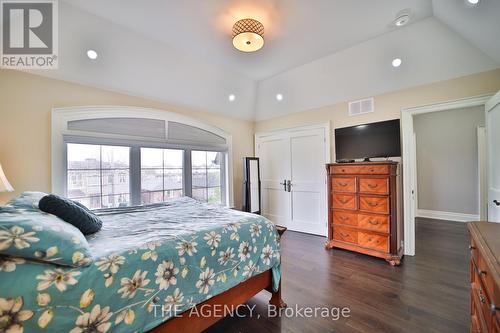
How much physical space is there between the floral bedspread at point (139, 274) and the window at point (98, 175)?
1133mm

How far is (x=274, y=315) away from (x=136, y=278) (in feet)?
4.32

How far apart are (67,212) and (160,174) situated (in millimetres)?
2172

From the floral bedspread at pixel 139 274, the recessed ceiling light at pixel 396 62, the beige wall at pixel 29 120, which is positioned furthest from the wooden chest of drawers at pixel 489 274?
the beige wall at pixel 29 120

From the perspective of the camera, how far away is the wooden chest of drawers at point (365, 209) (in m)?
2.81

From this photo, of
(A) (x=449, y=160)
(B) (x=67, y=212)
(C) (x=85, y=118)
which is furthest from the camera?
(A) (x=449, y=160)

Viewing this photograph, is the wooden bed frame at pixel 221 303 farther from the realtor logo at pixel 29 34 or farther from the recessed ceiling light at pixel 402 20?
the recessed ceiling light at pixel 402 20

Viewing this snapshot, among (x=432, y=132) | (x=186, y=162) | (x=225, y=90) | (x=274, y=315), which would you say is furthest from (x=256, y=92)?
(x=432, y=132)

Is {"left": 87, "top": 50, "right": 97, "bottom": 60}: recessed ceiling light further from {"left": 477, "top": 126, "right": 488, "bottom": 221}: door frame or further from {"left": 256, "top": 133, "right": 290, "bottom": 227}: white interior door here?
{"left": 477, "top": 126, "right": 488, "bottom": 221}: door frame

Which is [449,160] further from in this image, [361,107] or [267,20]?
[267,20]

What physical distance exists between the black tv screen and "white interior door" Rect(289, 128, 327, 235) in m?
0.41

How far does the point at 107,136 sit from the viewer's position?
9.45 ft

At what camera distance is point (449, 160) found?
491cm

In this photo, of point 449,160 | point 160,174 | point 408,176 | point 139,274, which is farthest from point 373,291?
point 449,160

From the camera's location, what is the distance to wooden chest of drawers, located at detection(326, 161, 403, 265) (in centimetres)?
281
